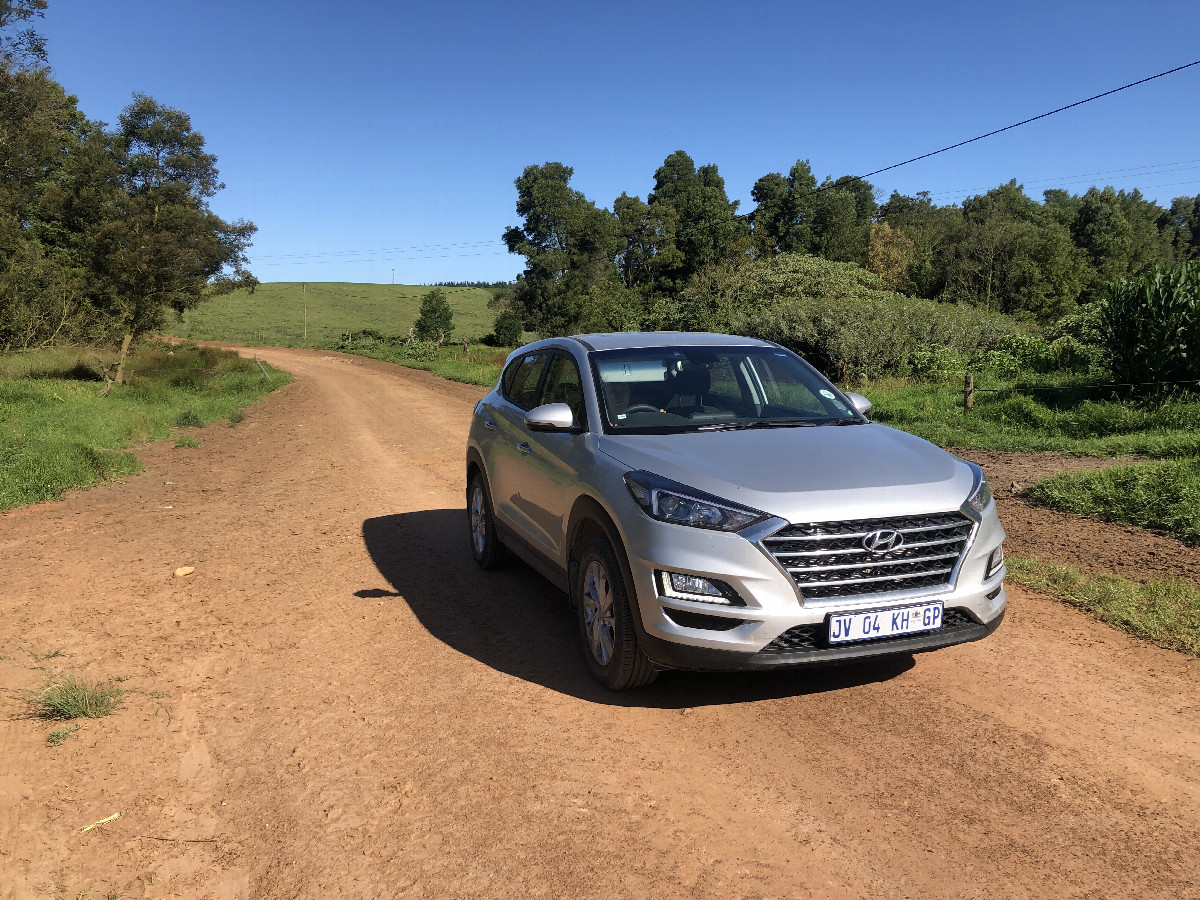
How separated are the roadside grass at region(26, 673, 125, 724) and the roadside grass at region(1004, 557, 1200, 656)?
5.43 metres

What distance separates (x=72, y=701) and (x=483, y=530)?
301cm

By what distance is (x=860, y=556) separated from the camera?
3781 millimetres

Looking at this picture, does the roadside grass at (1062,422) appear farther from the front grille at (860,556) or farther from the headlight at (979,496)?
the front grille at (860,556)

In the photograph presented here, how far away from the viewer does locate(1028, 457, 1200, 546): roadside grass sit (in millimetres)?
7438

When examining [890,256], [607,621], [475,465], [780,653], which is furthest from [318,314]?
[780,653]

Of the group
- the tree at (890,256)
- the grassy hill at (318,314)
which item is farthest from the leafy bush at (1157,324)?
the grassy hill at (318,314)

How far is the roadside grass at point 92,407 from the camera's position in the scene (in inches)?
417

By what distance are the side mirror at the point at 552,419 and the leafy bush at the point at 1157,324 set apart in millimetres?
11286

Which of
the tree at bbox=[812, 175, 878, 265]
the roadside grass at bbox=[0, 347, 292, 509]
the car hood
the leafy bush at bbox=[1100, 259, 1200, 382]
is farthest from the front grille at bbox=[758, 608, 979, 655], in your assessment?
the tree at bbox=[812, 175, 878, 265]

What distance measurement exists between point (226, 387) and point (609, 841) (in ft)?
81.2

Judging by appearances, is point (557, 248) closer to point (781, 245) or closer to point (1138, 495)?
point (781, 245)

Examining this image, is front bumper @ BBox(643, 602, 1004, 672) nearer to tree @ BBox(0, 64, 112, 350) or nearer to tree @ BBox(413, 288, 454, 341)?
tree @ BBox(0, 64, 112, 350)

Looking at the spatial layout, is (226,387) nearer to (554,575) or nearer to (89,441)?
(89,441)

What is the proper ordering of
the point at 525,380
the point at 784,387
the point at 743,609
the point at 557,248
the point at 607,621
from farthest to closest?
the point at 557,248, the point at 525,380, the point at 784,387, the point at 607,621, the point at 743,609
